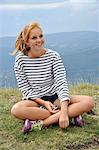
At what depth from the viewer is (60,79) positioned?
437 cm

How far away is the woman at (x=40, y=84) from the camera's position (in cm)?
427

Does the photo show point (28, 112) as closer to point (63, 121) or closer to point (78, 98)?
point (63, 121)

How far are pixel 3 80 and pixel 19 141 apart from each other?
361 centimetres

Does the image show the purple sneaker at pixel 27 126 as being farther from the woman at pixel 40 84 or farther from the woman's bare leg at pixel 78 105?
the woman's bare leg at pixel 78 105

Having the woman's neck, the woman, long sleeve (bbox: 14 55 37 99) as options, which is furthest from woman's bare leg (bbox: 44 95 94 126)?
the woman's neck

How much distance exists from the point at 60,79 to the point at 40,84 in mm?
216

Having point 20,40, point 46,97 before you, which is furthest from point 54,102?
point 20,40

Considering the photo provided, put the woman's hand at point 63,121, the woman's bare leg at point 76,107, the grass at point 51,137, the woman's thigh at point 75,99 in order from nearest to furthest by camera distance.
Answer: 1. the grass at point 51,137
2. the woman's hand at point 63,121
3. the woman's bare leg at point 76,107
4. the woman's thigh at point 75,99

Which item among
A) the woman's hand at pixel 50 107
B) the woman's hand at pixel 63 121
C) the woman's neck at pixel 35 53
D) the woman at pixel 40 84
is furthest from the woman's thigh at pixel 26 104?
the woman's neck at pixel 35 53

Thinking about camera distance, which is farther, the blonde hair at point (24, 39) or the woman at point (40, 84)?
the blonde hair at point (24, 39)

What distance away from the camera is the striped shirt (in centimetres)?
443

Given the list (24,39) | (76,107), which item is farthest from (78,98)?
(24,39)

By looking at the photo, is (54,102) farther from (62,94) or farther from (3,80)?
(3,80)

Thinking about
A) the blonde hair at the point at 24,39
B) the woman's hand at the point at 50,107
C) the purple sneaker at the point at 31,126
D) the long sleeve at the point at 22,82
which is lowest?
the purple sneaker at the point at 31,126
